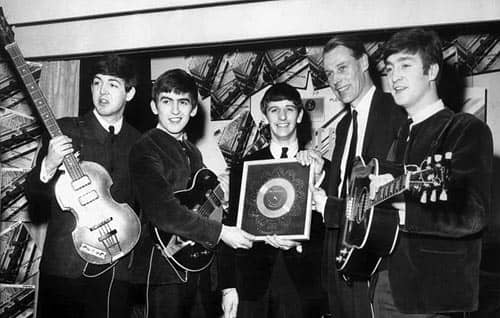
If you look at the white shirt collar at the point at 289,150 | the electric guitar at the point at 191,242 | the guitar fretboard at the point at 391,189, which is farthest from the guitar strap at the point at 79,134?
the guitar fretboard at the point at 391,189

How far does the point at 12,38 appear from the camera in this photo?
2832mm

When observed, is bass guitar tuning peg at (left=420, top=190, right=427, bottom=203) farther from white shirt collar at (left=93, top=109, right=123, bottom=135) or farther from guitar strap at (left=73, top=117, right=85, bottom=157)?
guitar strap at (left=73, top=117, right=85, bottom=157)

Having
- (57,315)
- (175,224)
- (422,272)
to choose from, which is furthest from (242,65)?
(57,315)

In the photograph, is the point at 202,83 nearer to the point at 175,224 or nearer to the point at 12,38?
the point at 175,224

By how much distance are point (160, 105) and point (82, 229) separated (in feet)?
2.07

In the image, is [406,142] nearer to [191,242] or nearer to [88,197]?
[191,242]

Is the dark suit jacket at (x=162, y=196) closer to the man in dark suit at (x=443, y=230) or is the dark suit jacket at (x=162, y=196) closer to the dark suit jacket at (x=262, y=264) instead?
the dark suit jacket at (x=262, y=264)

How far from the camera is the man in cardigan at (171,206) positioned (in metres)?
2.57

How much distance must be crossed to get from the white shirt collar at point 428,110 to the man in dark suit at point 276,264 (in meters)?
0.51

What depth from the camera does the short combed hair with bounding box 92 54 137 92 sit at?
9.16 ft

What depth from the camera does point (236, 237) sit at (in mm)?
2523

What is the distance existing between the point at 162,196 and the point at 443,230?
115 centimetres

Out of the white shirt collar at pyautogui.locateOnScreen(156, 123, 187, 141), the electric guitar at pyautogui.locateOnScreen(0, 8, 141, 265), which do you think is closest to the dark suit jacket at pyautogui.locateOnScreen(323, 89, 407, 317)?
the white shirt collar at pyautogui.locateOnScreen(156, 123, 187, 141)

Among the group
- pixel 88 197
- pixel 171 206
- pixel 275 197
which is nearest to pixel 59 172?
pixel 88 197
